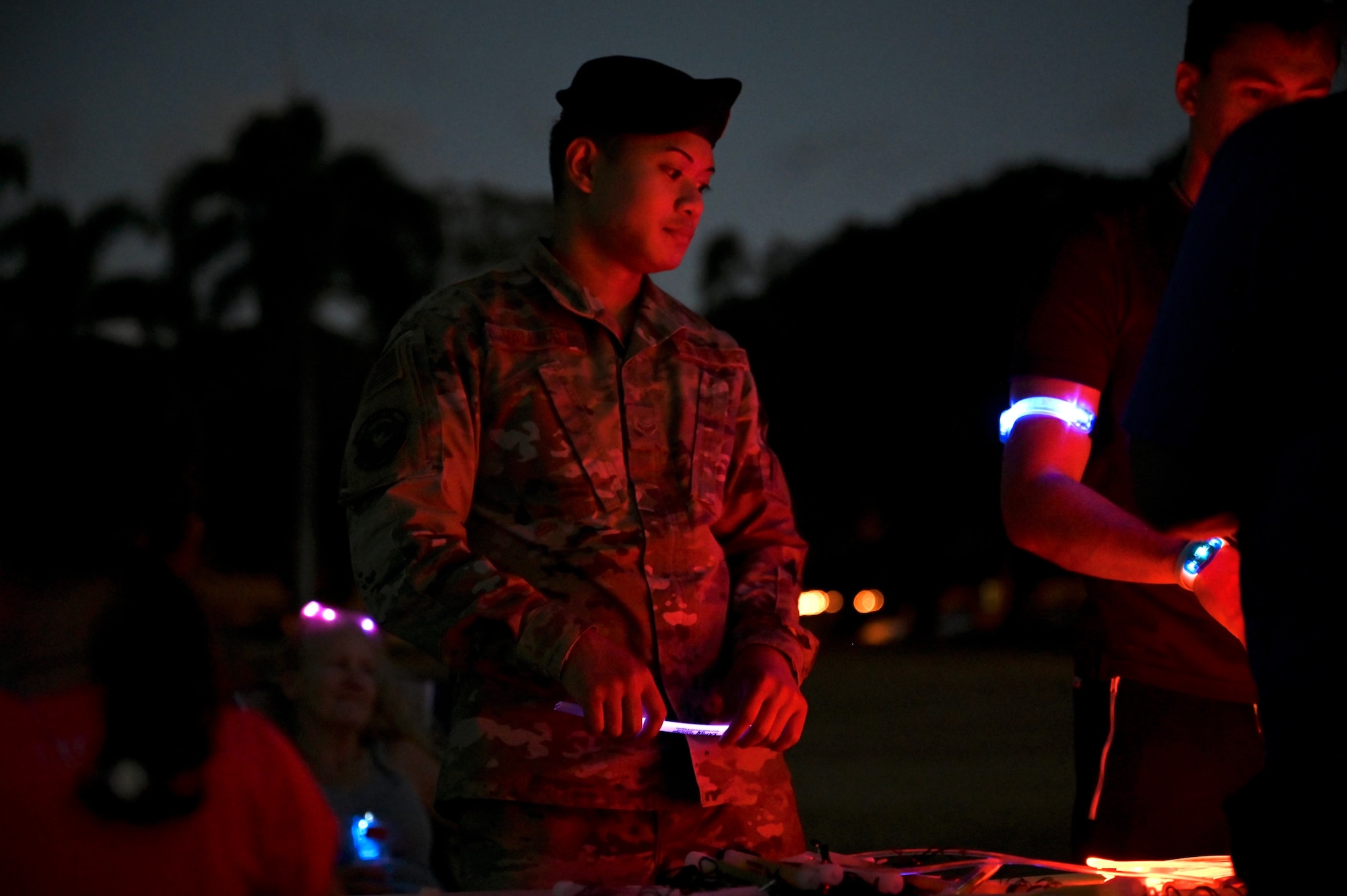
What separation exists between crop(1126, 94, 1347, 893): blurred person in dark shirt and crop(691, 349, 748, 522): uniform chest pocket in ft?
3.92

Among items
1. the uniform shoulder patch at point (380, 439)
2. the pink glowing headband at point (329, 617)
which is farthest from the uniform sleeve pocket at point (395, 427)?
the pink glowing headband at point (329, 617)

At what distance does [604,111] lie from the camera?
2.59m

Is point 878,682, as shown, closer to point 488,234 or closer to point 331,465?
point 488,234

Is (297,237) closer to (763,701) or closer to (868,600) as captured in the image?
(868,600)

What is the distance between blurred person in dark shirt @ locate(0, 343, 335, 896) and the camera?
169cm

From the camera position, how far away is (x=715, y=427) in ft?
8.64

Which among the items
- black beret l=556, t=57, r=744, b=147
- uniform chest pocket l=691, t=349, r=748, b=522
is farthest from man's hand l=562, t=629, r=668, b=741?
black beret l=556, t=57, r=744, b=147

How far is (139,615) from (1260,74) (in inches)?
78.5

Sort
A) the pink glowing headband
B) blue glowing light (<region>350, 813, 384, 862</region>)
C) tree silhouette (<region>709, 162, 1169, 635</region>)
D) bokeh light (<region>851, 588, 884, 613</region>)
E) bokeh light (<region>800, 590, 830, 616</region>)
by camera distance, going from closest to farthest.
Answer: blue glowing light (<region>350, 813, 384, 862</region>)
the pink glowing headband
tree silhouette (<region>709, 162, 1169, 635</region>)
bokeh light (<region>800, 590, 830, 616</region>)
bokeh light (<region>851, 588, 884, 613</region>)

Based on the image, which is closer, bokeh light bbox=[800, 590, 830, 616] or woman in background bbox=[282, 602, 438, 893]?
woman in background bbox=[282, 602, 438, 893]

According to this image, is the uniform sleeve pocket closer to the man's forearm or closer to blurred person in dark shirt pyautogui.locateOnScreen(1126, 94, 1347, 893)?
the man's forearm

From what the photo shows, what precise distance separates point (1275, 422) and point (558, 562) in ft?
4.29

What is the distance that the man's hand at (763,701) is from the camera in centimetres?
233

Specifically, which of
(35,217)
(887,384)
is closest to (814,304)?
(887,384)
